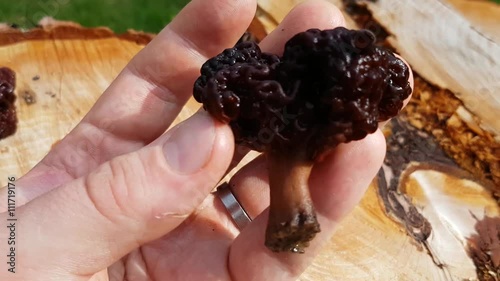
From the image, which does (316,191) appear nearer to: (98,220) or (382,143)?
(382,143)

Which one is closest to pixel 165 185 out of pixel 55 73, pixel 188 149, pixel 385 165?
pixel 188 149

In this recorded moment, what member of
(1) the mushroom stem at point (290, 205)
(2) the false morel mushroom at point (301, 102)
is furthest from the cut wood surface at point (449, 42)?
(1) the mushroom stem at point (290, 205)

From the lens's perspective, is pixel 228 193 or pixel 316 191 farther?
pixel 228 193

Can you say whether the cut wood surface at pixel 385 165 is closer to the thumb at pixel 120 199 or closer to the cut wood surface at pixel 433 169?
the cut wood surface at pixel 433 169

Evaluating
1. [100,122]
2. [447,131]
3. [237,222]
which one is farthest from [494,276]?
[100,122]

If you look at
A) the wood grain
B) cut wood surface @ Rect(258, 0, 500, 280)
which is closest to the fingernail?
cut wood surface @ Rect(258, 0, 500, 280)
